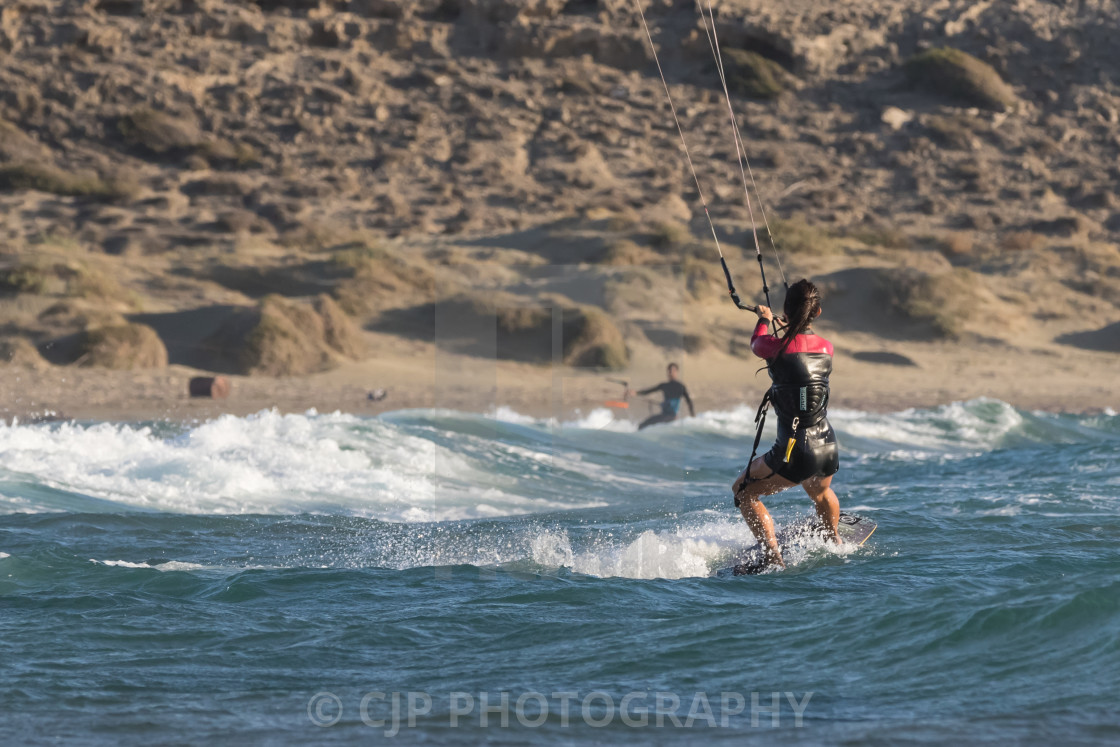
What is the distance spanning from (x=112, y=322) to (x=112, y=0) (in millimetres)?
22828

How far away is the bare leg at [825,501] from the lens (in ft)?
23.5

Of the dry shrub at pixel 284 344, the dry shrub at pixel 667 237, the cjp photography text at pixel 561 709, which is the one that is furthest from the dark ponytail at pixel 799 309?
the dry shrub at pixel 667 237

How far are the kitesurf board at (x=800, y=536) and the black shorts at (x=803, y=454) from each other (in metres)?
0.64

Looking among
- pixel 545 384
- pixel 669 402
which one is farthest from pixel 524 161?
pixel 669 402

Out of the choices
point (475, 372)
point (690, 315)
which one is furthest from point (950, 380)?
point (475, 372)

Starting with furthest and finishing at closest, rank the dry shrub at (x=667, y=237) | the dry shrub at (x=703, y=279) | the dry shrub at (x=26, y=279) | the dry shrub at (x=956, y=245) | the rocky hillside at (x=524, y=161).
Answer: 1. the dry shrub at (x=956, y=245)
2. the dry shrub at (x=667, y=237)
3. the dry shrub at (x=703, y=279)
4. the rocky hillside at (x=524, y=161)
5. the dry shrub at (x=26, y=279)

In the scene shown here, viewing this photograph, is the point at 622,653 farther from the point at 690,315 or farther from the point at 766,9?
the point at 766,9

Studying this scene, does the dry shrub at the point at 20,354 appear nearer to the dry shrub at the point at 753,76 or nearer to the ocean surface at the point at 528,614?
the ocean surface at the point at 528,614

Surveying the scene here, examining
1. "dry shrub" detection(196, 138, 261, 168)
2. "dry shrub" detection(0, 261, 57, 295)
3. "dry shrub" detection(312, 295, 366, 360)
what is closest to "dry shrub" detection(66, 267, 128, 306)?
"dry shrub" detection(0, 261, 57, 295)

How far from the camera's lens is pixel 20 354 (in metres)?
20.5

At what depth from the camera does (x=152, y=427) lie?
15359mm

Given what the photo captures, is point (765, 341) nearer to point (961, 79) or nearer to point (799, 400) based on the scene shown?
point (799, 400)

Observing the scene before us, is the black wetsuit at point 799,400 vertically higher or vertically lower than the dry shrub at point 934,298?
lower

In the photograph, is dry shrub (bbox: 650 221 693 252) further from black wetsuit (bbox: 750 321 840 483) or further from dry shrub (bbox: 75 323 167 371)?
black wetsuit (bbox: 750 321 840 483)
